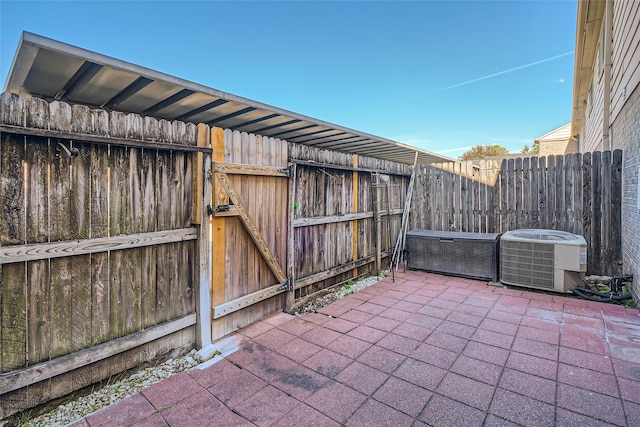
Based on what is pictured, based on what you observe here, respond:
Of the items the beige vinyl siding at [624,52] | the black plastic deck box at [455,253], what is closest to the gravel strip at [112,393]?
the black plastic deck box at [455,253]

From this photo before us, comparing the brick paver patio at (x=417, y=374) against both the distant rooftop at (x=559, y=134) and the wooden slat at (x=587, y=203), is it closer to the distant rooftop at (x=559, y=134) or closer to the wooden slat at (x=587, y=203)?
the wooden slat at (x=587, y=203)

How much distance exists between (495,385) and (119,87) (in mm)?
3366

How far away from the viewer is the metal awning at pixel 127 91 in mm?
1672

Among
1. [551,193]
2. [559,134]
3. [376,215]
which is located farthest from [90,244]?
[559,134]

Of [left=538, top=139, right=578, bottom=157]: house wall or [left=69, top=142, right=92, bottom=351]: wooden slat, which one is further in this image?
[left=538, top=139, right=578, bottom=157]: house wall

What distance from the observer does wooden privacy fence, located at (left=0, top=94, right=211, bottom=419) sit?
5.48 ft

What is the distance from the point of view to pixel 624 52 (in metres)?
3.86

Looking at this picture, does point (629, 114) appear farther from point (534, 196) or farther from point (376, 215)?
point (376, 215)

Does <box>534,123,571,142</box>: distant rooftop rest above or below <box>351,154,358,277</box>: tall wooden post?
above

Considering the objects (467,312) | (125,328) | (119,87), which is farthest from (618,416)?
(119,87)

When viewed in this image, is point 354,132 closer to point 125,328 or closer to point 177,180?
point 177,180

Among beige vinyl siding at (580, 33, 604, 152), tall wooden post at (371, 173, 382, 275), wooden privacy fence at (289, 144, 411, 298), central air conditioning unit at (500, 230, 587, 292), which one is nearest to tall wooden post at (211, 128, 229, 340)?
wooden privacy fence at (289, 144, 411, 298)

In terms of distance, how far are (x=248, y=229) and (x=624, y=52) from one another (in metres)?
5.25

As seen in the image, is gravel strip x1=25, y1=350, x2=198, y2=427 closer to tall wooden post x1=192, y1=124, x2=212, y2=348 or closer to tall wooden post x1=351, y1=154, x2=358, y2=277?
tall wooden post x1=192, y1=124, x2=212, y2=348
